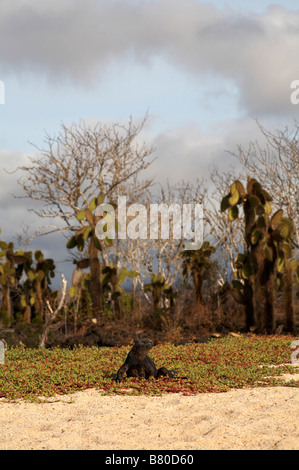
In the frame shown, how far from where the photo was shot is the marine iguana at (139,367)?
23.6ft

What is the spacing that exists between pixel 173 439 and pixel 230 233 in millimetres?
14081

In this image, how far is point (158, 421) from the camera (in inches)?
209

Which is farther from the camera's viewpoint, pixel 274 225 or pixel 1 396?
pixel 274 225

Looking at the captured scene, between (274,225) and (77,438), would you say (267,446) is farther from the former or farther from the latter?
(274,225)

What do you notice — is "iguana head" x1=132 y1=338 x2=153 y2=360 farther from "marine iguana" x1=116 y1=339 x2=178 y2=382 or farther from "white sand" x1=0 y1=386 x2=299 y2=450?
"white sand" x1=0 y1=386 x2=299 y2=450

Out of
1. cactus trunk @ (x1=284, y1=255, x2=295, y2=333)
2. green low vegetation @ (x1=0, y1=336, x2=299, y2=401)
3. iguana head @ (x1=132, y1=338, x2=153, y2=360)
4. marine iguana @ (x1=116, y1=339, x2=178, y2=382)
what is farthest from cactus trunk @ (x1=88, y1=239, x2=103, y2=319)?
iguana head @ (x1=132, y1=338, x2=153, y2=360)

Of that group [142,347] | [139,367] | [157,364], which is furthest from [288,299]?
[142,347]

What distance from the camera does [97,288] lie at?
549 inches

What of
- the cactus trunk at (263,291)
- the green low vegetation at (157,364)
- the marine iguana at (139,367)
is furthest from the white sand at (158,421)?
the cactus trunk at (263,291)

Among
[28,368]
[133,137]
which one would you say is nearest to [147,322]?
[28,368]

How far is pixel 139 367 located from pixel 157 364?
1108 mm

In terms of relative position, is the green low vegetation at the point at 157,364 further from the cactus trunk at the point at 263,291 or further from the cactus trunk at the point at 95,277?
the cactus trunk at the point at 95,277

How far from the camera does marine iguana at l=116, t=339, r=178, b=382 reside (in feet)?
23.6

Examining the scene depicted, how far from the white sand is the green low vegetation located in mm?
311
